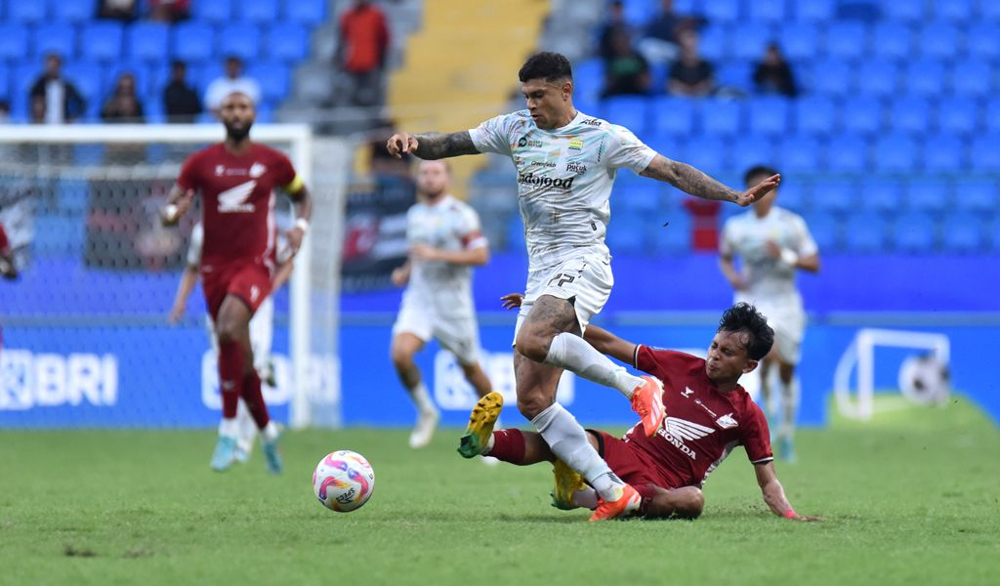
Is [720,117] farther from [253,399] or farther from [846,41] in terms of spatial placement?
[253,399]

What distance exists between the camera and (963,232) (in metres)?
17.9

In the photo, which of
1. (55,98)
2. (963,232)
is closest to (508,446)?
(963,232)

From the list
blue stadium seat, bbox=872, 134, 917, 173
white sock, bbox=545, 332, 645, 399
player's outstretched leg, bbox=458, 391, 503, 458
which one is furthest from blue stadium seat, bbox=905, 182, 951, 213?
player's outstretched leg, bbox=458, 391, 503, 458

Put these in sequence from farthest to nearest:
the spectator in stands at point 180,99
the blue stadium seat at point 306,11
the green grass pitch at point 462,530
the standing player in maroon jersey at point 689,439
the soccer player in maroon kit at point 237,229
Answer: the blue stadium seat at point 306,11, the spectator in stands at point 180,99, the soccer player in maroon kit at point 237,229, the standing player in maroon jersey at point 689,439, the green grass pitch at point 462,530

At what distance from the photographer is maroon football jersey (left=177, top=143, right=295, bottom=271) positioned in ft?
35.7

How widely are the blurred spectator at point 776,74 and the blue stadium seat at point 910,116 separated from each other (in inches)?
57.9

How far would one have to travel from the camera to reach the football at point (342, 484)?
24.9 feet

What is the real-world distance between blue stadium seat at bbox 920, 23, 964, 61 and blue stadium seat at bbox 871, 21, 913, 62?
205 millimetres

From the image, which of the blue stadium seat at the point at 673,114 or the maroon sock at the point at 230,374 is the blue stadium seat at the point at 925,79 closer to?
the blue stadium seat at the point at 673,114

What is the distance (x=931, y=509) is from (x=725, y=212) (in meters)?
9.63

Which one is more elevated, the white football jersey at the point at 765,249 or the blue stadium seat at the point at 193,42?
the blue stadium seat at the point at 193,42

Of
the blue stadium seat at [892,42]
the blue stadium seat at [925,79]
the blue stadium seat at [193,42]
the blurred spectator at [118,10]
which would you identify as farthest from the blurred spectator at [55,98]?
the blue stadium seat at [925,79]

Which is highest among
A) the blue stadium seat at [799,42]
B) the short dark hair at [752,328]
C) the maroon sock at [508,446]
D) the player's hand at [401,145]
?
the blue stadium seat at [799,42]

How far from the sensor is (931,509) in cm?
833
